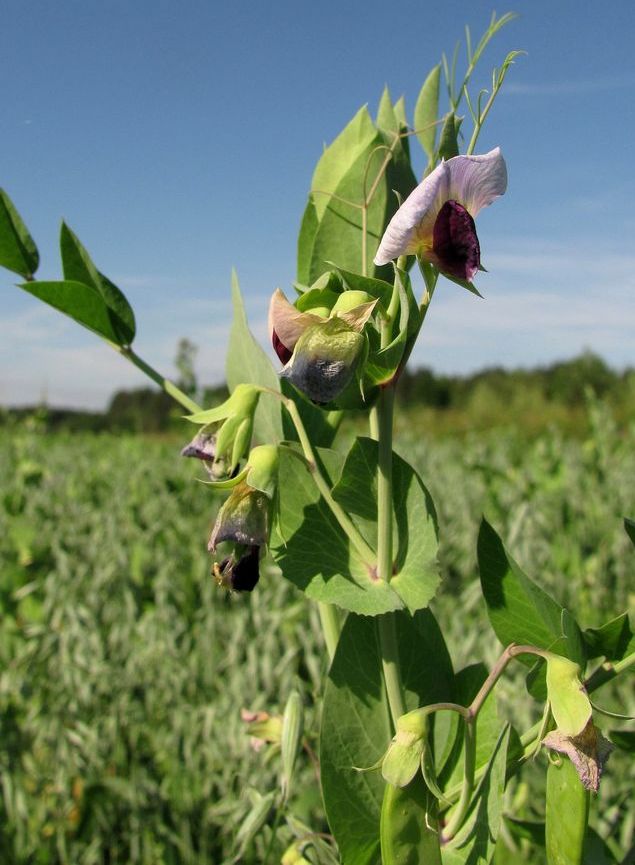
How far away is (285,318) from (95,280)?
205 millimetres

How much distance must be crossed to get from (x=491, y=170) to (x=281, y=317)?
0.43ft

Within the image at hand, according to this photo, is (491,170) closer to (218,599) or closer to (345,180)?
(345,180)

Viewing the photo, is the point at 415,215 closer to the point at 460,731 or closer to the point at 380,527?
the point at 380,527

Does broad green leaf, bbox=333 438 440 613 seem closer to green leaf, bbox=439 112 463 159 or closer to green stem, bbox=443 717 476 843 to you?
green stem, bbox=443 717 476 843

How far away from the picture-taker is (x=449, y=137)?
47cm

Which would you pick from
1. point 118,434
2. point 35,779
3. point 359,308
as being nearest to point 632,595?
point 35,779

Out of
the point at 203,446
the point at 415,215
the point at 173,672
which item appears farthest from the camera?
the point at 173,672

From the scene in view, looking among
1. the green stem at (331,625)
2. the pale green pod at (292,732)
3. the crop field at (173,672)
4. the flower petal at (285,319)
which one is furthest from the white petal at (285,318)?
the crop field at (173,672)

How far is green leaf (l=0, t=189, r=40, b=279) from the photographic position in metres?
0.56

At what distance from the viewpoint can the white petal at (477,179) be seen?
401 millimetres

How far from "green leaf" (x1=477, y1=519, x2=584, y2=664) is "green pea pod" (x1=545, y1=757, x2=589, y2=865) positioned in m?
0.08

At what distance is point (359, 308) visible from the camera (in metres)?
0.40

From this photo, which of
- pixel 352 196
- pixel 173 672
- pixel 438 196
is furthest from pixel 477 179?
pixel 173 672

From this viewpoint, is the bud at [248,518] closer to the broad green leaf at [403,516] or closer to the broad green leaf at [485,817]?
the broad green leaf at [403,516]
